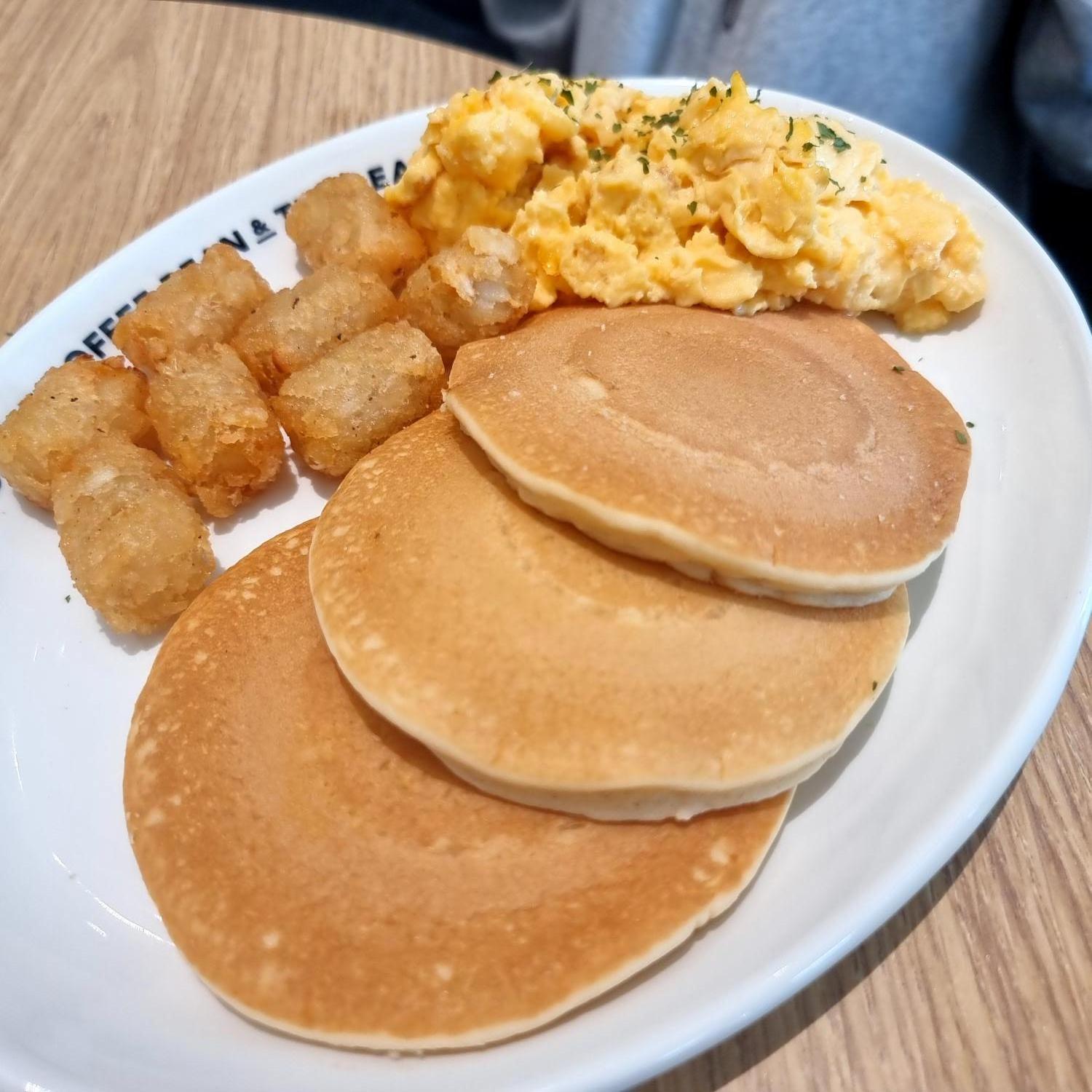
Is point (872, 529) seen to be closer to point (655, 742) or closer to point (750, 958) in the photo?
point (655, 742)

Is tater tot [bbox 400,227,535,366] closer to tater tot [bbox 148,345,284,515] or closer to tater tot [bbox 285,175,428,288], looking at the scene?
tater tot [bbox 285,175,428,288]

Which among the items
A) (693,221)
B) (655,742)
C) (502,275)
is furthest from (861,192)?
(655,742)

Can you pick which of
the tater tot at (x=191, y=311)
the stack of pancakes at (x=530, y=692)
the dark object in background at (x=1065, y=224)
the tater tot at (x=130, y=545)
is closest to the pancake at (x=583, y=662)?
the stack of pancakes at (x=530, y=692)

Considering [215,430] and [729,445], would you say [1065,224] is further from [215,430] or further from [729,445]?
[215,430]

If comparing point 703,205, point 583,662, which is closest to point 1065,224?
point 703,205

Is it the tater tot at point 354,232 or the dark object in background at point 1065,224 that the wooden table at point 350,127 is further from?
the dark object in background at point 1065,224

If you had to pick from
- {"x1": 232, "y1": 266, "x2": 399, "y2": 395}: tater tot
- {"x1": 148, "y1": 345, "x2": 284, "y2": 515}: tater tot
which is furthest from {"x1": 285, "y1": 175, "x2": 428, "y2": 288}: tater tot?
{"x1": 148, "y1": 345, "x2": 284, "y2": 515}: tater tot
